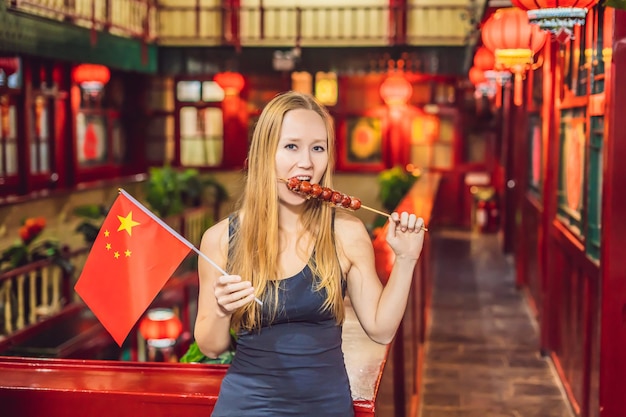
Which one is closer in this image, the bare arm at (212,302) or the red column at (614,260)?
the bare arm at (212,302)

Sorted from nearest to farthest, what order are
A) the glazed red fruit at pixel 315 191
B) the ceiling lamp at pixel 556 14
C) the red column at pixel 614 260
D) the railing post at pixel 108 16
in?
1. the glazed red fruit at pixel 315 191
2. the ceiling lamp at pixel 556 14
3. the red column at pixel 614 260
4. the railing post at pixel 108 16

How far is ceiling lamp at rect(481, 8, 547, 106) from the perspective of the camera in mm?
6828

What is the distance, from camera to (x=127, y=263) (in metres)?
2.63

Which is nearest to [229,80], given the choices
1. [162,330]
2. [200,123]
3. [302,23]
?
[200,123]

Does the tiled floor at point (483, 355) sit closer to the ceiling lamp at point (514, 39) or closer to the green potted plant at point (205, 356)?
the green potted plant at point (205, 356)

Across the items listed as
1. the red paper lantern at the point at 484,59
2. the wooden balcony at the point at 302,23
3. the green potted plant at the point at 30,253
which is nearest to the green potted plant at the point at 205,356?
the green potted plant at the point at 30,253

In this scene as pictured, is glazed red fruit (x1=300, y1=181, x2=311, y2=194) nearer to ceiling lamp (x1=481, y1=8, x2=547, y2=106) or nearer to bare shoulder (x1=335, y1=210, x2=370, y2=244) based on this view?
bare shoulder (x1=335, y1=210, x2=370, y2=244)

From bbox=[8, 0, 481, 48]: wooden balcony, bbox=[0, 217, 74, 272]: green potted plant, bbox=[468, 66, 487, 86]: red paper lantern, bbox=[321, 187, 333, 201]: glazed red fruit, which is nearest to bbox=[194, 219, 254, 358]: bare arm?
bbox=[321, 187, 333, 201]: glazed red fruit

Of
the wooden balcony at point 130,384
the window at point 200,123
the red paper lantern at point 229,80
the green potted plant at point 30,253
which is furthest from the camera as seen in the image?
the window at point 200,123

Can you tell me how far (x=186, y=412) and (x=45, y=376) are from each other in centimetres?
54

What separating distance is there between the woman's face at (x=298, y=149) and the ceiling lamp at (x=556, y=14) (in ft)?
6.02

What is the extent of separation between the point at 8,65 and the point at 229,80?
518 centimetres

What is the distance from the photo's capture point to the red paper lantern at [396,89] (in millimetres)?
16016

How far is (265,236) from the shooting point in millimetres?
2445
